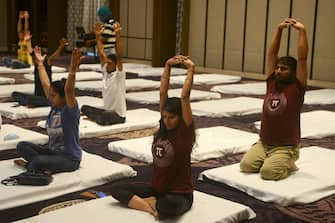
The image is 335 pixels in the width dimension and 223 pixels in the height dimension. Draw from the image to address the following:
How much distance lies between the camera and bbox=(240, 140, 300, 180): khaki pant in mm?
3400

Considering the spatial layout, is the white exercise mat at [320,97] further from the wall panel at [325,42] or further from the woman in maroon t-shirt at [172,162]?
the woman in maroon t-shirt at [172,162]

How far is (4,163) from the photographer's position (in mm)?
3596

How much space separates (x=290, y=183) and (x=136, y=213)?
1.06 metres

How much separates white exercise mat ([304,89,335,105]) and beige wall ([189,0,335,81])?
86 centimetres

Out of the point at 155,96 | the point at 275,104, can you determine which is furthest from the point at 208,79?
the point at 275,104

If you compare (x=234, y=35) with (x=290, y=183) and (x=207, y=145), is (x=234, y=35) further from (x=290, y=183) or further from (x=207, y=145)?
(x=290, y=183)

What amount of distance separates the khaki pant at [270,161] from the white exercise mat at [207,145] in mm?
411

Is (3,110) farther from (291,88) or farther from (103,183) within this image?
(291,88)

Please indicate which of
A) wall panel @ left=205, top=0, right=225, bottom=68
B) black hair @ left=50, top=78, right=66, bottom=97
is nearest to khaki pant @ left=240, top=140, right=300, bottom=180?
black hair @ left=50, top=78, right=66, bottom=97

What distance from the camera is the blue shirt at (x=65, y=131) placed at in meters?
3.36

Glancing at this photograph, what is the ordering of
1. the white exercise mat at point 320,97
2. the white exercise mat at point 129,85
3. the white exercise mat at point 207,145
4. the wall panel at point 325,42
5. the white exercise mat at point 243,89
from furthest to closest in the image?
the wall panel at point 325,42
the white exercise mat at point 243,89
the white exercise mat at point 129,85
the white exercise mat at point 320,97
the white exercise mat at point 207,145

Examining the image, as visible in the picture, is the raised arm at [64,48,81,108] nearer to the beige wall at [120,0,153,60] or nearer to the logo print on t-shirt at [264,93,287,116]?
the logo print on t-shirt at [264,93,287,116]

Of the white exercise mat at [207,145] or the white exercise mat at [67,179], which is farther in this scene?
the white exercise mat at [207,145]

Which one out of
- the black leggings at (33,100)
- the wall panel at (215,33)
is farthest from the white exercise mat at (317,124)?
the wall panel at (215,33)
